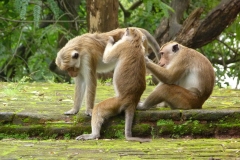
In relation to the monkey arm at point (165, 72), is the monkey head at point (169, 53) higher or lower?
higher

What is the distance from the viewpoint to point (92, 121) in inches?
205

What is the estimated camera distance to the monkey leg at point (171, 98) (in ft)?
18.4

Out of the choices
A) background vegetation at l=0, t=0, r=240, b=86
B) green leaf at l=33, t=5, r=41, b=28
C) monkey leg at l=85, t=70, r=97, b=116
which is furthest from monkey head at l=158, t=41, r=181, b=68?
background vegetation at l=0, t=0, r=240, b=86

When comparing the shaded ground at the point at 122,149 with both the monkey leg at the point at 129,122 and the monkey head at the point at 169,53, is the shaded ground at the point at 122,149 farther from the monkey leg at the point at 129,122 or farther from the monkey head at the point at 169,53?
the monkey head at the point at 169,53

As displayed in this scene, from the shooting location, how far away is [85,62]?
5.72 meters

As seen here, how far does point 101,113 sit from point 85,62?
29.6 inches

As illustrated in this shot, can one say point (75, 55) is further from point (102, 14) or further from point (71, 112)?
point (102, 14)

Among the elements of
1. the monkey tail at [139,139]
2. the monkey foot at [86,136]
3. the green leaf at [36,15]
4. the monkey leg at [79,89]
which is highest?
the green leaf at [36,15]

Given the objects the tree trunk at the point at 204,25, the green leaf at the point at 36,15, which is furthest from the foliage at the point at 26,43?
the tree trunk at the point at 204,25

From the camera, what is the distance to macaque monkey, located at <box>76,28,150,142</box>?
5.23 meters

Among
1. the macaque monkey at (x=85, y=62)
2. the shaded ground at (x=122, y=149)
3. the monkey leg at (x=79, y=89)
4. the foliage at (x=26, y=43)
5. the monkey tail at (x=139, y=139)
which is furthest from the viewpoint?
the foliage at (x=26, y=43)

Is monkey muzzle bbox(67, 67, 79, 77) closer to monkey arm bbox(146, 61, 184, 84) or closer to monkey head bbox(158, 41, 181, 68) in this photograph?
monkey arm bbox(146, 61, 184, 84)

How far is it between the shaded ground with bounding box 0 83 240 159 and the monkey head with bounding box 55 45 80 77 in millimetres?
520

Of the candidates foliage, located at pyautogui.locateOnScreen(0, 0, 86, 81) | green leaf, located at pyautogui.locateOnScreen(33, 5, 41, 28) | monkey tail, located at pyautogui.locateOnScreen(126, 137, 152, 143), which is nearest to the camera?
monkey tail, located at pyautogui.locateOnScreen(126, 137, 152, 143)
